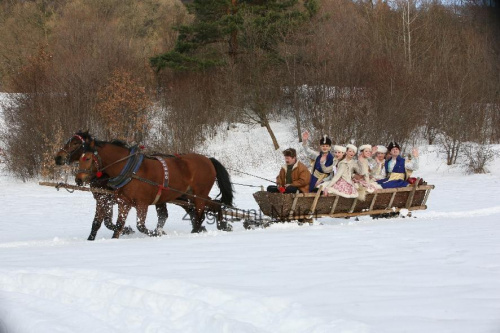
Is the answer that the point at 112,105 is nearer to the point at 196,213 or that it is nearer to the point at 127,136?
the point at 127,136

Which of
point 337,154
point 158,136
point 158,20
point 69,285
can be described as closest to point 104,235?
point 337,154

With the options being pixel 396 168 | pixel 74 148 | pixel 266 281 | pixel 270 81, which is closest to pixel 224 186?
pixel 74 148

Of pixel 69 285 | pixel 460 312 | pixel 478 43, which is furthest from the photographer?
pixel 478 43

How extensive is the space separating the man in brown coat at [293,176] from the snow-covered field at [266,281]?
73 centimetres

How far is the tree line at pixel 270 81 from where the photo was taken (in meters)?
26.5

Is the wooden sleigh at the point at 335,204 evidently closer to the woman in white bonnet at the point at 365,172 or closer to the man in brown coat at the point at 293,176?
the woman in white bonnet at the point at 365,172

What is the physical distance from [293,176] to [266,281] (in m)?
4.68

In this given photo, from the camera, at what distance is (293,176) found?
1003 centimetres

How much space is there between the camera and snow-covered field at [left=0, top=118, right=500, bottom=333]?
4445 millimetres

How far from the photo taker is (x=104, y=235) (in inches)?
413

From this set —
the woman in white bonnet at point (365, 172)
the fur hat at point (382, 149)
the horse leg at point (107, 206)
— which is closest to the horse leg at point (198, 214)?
the horse leg at point (107, 206)

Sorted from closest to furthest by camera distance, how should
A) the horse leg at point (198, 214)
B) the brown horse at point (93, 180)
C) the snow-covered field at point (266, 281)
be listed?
the snow-covered field at point (266, 281) < the brown horse at point (93, 180) < the horse leg at point (198, 214)

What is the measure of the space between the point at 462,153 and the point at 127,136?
14.6m

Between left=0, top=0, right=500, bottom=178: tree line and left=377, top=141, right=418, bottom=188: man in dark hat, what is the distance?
15.0 metres
